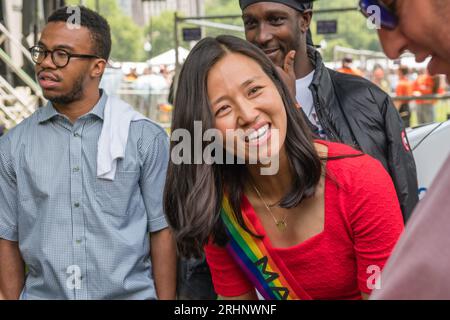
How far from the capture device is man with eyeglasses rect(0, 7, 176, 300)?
3332 mm

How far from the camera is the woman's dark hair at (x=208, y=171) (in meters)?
2.43

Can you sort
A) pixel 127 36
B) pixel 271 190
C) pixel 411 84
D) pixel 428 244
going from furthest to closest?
pixel 127 36 < pixel 411 84 < pixel 271 190 < pixel 428 244

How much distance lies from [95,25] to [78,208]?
2.93 ft

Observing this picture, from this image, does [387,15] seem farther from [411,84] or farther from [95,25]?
[411,84]

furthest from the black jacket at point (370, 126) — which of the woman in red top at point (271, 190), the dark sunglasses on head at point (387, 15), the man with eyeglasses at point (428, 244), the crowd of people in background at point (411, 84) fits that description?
the crowd of people in background at point (411, 84)

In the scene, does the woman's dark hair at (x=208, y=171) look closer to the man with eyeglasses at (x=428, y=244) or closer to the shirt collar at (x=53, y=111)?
the shirt collar at (x=53, y=111)

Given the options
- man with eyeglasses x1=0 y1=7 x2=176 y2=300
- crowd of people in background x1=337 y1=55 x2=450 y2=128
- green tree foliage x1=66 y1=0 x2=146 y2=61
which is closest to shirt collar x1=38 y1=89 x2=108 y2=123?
man with eyeglasses x1=0 y1=7 x2=176 y2=300

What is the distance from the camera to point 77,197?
3346 mm

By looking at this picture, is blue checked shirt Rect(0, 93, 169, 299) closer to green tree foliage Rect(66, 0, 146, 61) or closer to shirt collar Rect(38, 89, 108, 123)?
shirt collar Rect(38, 89, 108, 123)

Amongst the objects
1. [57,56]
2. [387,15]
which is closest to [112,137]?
[57,56]

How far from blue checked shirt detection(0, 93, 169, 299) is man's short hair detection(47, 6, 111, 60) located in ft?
1.16
